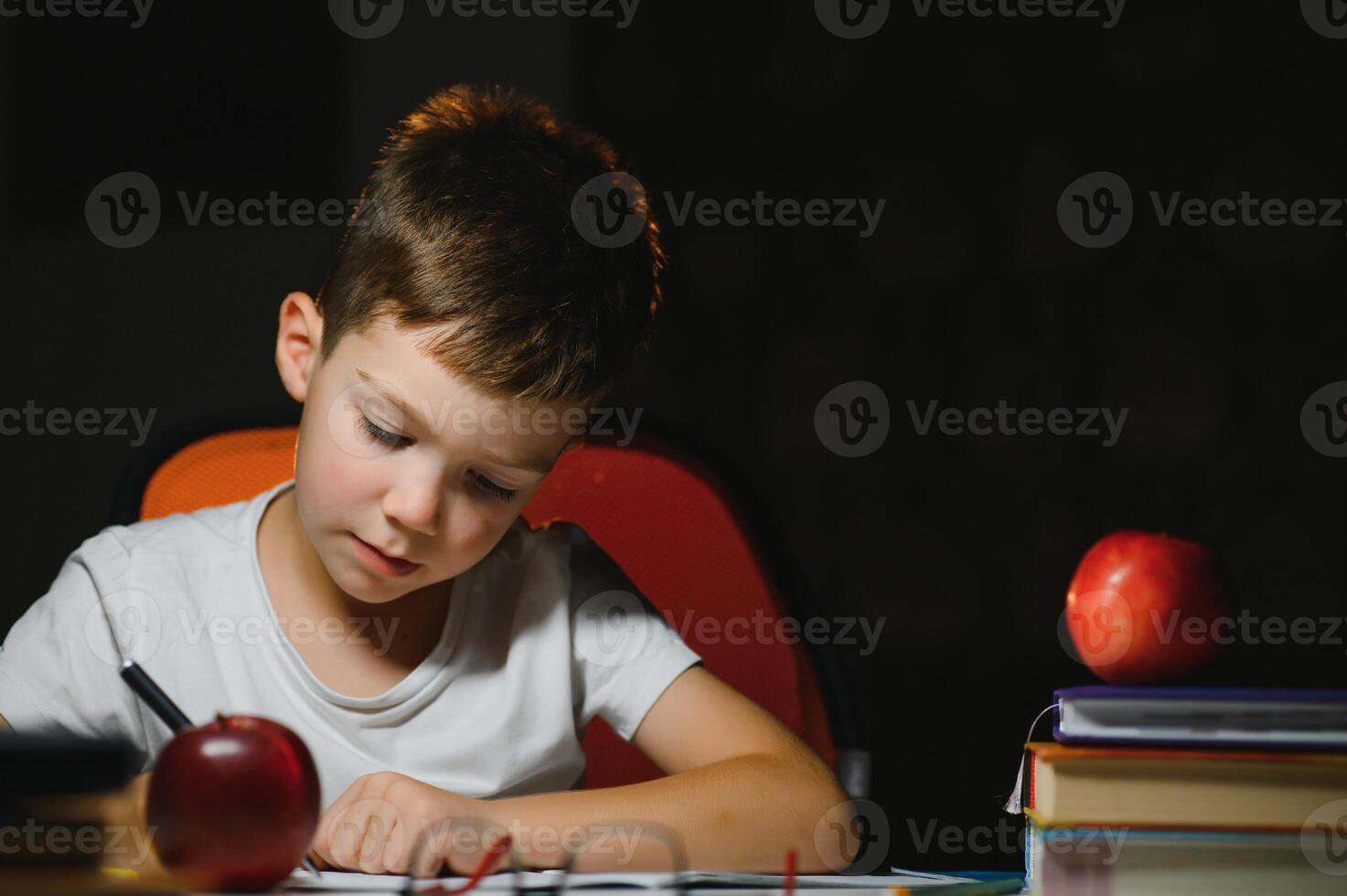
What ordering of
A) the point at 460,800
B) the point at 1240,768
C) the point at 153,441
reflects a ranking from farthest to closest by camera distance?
the point at 153,441 → the point at 460,800 → the point at 1240,768

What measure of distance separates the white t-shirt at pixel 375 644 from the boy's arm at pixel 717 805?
58 mm

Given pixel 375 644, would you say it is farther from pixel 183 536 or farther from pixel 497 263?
pixel 497 263

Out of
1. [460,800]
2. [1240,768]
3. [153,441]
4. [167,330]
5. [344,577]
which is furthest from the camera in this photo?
[167,330]

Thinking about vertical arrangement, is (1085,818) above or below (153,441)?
below

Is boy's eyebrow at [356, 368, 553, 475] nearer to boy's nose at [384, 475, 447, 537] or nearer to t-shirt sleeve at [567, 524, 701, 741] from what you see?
boy's nose at [384, 475, 447, 537]

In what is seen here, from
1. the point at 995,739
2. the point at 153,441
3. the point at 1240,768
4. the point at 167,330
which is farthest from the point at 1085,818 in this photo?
the point at 167,330

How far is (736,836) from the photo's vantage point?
86 cm

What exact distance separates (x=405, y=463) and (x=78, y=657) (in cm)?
30

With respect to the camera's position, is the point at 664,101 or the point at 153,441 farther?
the point at 664,101

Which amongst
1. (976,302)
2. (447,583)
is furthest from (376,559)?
(976,302)

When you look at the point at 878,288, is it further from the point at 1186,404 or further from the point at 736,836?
the point at 736,836

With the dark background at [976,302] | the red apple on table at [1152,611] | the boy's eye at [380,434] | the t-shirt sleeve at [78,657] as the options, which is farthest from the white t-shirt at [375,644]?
the dark background at [976,302]

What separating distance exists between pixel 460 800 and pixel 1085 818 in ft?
1.21

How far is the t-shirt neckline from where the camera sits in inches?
39.7
